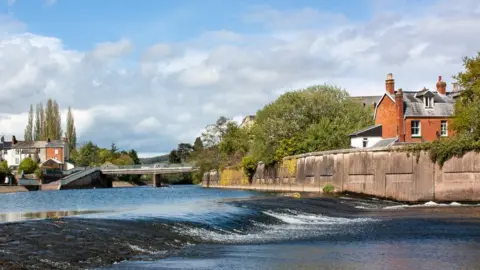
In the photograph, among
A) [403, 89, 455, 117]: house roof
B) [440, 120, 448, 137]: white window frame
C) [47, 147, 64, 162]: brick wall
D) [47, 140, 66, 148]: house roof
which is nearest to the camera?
[403, 89, 455, 117]: house roof

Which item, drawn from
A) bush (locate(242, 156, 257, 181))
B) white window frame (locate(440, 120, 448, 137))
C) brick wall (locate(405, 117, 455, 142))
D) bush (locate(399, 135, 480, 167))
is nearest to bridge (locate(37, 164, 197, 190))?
bush (locate(242, 156, 257, 181))

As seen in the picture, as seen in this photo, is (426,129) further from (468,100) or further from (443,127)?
(468,100)

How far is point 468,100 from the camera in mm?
54219

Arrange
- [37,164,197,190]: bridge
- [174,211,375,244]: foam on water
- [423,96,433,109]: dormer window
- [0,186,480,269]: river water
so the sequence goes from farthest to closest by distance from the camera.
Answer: [37,164,197,190]: bridge
[423,96,433,109]: dormer window
[174,211,375,244]: foam on water
[0,186,480,269]: river water

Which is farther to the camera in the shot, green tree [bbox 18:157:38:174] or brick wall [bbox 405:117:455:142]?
green tree [bbox 18:157:38:174]

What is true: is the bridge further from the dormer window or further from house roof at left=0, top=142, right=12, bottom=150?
the dormer window

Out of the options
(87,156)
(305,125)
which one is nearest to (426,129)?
(305,125)

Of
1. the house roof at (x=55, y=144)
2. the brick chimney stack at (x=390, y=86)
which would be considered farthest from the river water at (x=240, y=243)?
the house roof at (x=55, y=144)

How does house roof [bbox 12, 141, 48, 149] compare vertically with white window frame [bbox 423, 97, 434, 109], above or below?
below

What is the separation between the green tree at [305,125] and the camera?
7331 centimetres

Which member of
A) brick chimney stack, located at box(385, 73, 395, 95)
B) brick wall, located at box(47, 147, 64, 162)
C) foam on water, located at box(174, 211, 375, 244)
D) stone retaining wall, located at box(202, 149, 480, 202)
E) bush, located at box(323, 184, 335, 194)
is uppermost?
brick chimney stack, located at box(385, 73, 395, 95)

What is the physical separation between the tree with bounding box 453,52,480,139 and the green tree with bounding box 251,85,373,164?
20.3 m

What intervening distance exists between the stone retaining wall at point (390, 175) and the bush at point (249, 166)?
18.5m

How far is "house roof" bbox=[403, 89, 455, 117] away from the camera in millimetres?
64938
